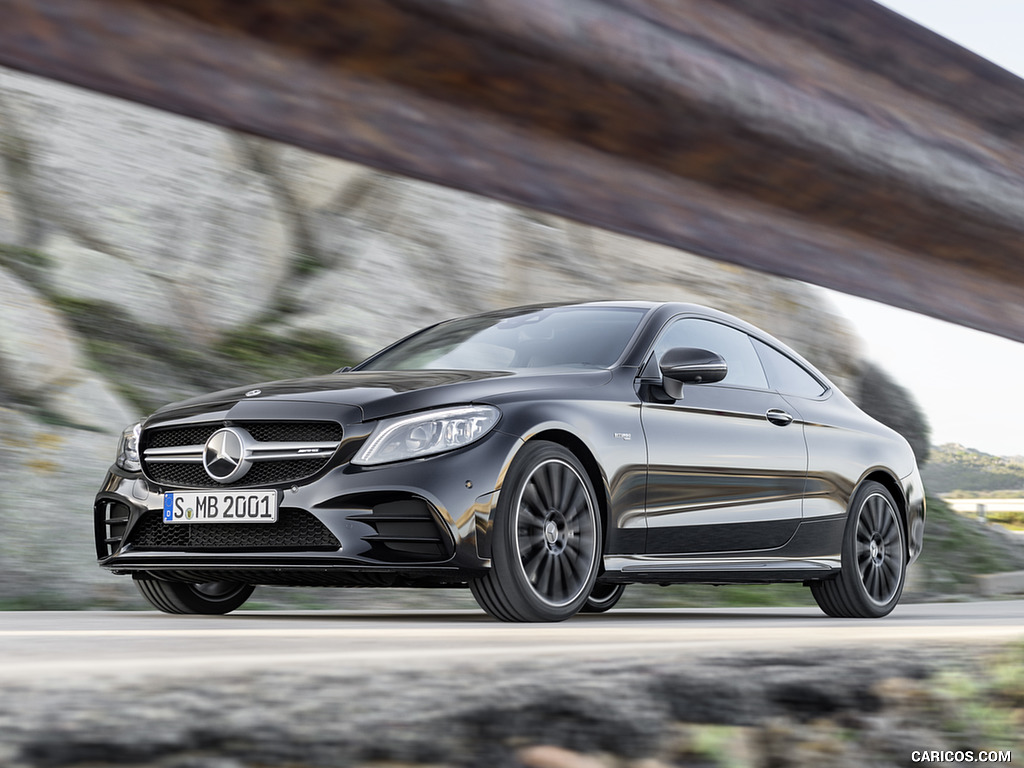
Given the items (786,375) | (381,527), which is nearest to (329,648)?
(381,527)

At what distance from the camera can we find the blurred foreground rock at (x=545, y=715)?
167 cm

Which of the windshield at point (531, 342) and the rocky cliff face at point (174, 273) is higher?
the rocky cliff face at point (174, 273)

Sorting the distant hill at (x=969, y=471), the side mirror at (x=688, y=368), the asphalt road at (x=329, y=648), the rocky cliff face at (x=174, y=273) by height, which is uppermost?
the rocky cliff face at (x=174, y=273)

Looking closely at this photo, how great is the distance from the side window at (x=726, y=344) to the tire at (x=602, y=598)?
153 cm

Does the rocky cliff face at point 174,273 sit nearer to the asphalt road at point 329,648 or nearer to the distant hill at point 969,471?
the distant hill at point 969,471

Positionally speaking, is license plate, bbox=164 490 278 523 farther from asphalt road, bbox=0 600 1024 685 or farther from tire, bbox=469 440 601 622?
asphalt road, bbox=0 600 1024 685

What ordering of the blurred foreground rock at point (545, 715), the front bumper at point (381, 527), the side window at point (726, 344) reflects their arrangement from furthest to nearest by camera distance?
the side window at point (726, 344), the front bumper at point (381, 527), the blurred foreground rock at point (545, 715)

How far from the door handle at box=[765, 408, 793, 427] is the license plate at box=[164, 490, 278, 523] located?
2728 mm

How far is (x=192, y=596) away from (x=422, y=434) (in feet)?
6.36

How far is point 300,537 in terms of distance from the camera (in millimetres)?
5281

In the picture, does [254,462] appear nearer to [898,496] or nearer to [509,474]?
[509,474]

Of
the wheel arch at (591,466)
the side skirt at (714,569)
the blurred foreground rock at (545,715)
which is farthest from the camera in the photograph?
the side skirt at (714,569)

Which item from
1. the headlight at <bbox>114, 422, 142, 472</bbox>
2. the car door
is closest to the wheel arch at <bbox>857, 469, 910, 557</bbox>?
the car door

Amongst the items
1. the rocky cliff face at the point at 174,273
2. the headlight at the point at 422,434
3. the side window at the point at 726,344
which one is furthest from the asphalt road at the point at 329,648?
the rocky cliff face at the point at 174,273
